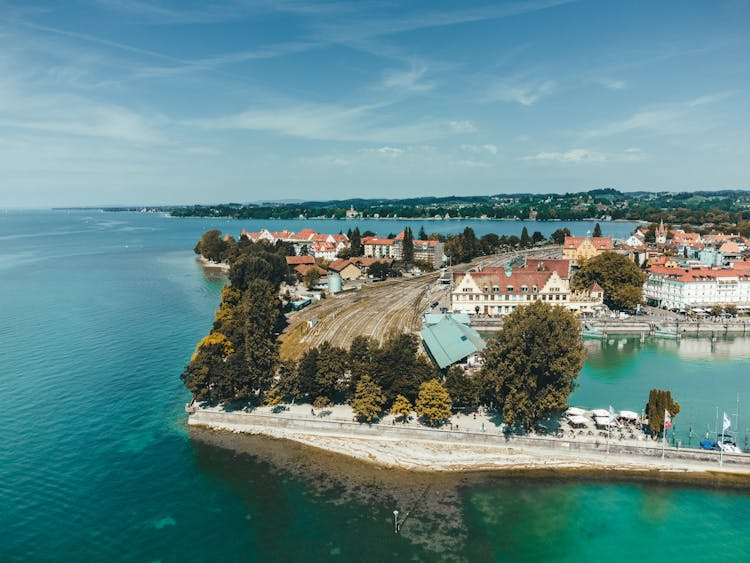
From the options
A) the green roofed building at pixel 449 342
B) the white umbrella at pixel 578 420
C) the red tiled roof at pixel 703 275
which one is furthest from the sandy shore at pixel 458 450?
the red tiled roof at pixel 703 275

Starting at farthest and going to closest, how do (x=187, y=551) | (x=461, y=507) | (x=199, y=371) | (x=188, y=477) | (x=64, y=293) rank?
(x=64, y=293)
(x=199, y=371)
(x=188, y=477)
(x=461, y=507)
(x=187, y=551)

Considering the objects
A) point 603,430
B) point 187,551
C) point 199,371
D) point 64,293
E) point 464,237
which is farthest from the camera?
point 464,237

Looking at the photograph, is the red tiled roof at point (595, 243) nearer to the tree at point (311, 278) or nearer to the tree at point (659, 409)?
the tree at point (311, 278)

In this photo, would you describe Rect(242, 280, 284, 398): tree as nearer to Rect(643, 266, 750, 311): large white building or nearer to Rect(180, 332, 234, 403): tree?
Rect(180, 332, 234, 403): tree

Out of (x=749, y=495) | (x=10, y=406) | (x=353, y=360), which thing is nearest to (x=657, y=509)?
(x=749, y=495)

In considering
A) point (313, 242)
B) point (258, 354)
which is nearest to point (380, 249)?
point (313, 242)

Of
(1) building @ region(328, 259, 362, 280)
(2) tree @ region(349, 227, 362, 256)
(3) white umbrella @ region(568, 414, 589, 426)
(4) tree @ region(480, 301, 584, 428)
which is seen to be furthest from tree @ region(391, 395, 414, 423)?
(2) tree @ region(349, 227, 362, 256)

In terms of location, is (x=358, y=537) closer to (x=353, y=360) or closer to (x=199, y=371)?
(x=353, y=360)
